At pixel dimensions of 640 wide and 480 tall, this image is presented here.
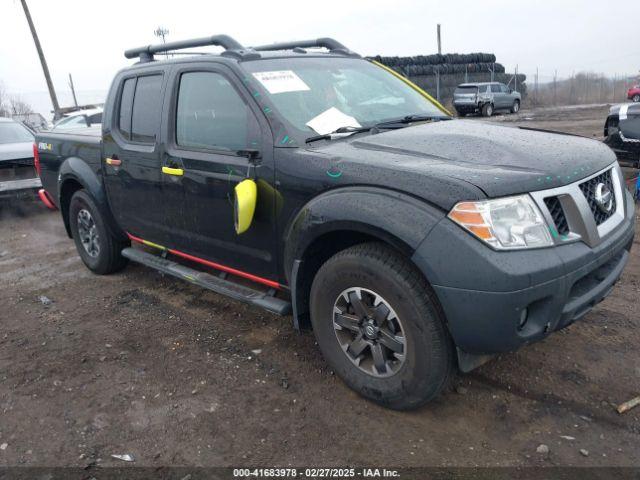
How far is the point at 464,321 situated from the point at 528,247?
422 mm

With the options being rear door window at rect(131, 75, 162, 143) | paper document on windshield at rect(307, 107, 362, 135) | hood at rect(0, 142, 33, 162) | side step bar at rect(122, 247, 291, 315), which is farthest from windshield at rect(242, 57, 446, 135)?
hood at rect(0, 142, 33, 162)

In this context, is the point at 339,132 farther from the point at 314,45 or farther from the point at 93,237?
the point at 93,237

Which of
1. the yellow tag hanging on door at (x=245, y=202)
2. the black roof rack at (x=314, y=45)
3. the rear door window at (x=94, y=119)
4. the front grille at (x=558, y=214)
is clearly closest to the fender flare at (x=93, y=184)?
the black roof rack at (x=314, y=45)

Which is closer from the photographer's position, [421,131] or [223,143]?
[421,131]

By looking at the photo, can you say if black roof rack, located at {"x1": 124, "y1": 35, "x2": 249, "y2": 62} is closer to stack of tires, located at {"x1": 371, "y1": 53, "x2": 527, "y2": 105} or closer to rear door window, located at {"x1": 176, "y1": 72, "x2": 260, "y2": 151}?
rear door window, located at {"x1": 176, "y1": 72, "x2": 260, "y2": 151}

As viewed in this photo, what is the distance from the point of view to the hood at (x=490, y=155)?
7.72 ft

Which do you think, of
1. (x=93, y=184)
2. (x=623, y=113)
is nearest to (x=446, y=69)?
(x=623, y=113)

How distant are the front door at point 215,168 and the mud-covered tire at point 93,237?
1295 millimetres

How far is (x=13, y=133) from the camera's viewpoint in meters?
9.20

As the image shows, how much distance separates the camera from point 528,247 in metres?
2.26

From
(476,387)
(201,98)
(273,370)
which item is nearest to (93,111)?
(201,98)

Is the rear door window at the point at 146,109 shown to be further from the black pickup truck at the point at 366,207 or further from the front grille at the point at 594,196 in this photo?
the front grille at the point at 594,196

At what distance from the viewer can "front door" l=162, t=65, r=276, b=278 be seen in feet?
10.3

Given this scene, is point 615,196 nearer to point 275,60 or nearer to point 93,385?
point 275,60
